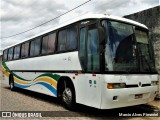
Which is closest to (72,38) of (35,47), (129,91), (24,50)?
(129,91)

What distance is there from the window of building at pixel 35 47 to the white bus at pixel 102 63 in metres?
1.90

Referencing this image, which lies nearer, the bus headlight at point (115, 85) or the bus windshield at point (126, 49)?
the bus headlight at point (115, 85)

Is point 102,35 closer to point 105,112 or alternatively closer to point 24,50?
point 105,112

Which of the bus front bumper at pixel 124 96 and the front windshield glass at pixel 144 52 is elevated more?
the front windshield glass at pixel 144 52

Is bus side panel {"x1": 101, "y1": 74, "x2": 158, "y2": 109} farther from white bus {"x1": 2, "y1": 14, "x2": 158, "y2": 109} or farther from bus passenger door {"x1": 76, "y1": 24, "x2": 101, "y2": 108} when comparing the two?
bus passenger door {"x1": 76, "y1": 24, "x2": 101, "y2": 108}

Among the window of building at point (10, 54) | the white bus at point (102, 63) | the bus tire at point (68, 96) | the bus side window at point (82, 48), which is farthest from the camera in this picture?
the window of building at point (10, 54)

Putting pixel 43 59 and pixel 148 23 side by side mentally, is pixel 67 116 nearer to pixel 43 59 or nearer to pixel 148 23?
pixel 43 59

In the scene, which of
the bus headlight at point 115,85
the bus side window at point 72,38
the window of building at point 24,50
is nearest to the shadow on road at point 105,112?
the bus headlight at point 115,85

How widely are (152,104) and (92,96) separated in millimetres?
3567

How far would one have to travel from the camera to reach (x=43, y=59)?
1152cm

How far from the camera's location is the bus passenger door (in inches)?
292

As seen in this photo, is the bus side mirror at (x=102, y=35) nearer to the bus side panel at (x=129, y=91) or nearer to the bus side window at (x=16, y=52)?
the bus side panel at (x=129, y=91)

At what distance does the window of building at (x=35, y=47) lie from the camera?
1251 centimetres

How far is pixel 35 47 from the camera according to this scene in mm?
13000
